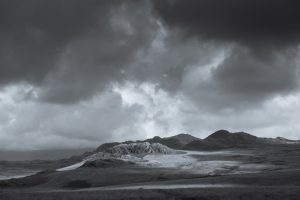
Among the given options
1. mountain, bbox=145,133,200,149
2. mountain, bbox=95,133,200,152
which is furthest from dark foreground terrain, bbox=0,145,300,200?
mountain, bbox=95,133,200,152

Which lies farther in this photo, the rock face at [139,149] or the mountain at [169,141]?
the mountain at [169,141]

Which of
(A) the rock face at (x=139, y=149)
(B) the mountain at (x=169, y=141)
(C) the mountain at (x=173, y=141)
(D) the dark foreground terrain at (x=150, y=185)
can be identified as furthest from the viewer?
(B) the mountain at (x=169, y=141)

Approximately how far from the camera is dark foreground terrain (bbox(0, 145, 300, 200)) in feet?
22.2

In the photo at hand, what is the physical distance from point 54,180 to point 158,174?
2.58 m

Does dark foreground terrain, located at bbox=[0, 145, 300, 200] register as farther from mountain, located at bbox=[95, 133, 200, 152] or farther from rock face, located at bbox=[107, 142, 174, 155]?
mountain, located at bbox=[95, 133, 200, 152]

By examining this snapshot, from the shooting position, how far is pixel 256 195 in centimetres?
646

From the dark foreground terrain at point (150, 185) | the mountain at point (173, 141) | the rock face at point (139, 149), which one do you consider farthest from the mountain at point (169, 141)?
the dark foreground terrain at point (150, 185)

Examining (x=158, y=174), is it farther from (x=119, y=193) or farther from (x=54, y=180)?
(x=119, y=193)

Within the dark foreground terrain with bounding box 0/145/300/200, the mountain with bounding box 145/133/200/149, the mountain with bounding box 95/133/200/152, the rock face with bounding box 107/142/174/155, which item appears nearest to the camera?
→ the dark foreground terrain with bounding box 0/145/300/200

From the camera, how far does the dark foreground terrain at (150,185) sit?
675cm

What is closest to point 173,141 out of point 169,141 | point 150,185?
point 169,141

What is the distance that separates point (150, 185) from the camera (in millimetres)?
8617

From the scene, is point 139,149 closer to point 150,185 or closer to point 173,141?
point 150,185

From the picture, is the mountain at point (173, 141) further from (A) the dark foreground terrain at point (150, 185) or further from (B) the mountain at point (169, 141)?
(A) the dark foreground terrain at point (150, 185)
